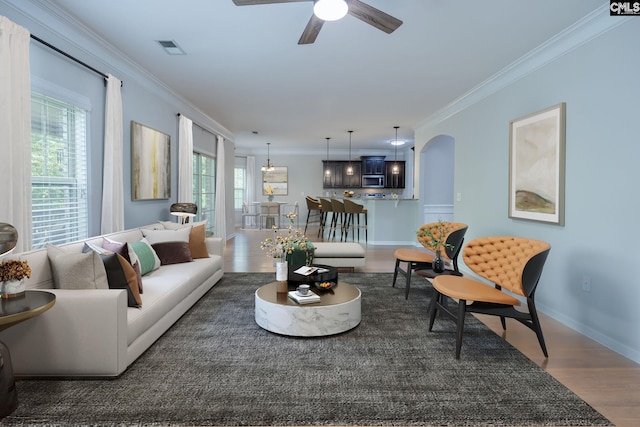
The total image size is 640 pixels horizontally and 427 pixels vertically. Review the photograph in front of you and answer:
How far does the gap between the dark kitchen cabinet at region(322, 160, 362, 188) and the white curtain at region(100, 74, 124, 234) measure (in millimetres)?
8542

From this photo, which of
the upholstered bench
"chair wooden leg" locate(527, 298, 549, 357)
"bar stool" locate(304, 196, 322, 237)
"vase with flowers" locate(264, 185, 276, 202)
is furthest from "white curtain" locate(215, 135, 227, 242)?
"chair wooden leg" locate(527, 298, 549, 357)

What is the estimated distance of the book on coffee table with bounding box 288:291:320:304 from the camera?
294cm

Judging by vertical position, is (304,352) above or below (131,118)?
below

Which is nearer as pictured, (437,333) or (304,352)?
(304,352)

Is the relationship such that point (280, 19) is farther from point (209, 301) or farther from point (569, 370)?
point (569, 370)

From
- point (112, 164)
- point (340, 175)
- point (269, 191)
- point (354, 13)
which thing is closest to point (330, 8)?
point (354, 13)

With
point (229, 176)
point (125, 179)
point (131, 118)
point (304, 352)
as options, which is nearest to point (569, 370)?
point (304, 352)

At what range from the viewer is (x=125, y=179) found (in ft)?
13.9

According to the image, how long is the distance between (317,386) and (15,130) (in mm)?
2751

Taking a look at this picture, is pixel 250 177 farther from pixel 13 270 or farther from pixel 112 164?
pixel 13 270

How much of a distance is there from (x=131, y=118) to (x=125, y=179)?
770 mm

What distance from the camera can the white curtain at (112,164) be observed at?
12.2 feet

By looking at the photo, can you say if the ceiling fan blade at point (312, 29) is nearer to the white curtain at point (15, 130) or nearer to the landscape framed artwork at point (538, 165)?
the white curtain at point (15, 130)

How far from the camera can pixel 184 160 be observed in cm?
575
